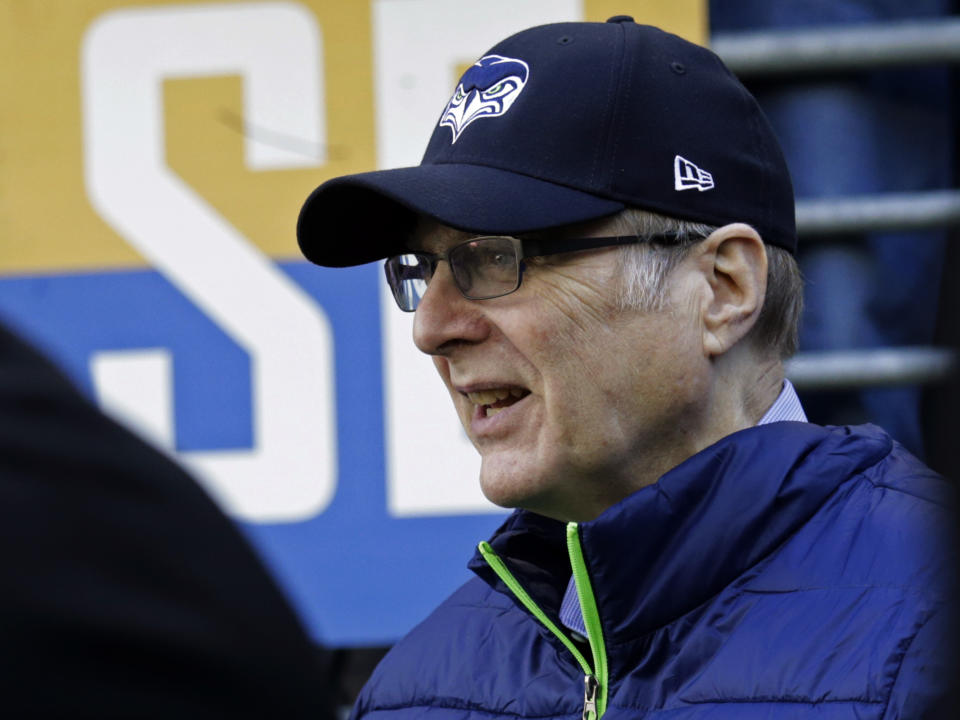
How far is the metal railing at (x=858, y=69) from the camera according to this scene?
257 cm

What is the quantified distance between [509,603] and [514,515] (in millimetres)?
113

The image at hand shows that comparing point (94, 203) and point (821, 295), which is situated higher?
point (94, 203)

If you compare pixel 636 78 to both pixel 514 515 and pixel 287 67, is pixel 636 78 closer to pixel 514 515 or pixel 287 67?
pixel 514 515

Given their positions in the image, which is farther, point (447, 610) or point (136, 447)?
point (447, 610)

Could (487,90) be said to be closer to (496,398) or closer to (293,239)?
(496,398)

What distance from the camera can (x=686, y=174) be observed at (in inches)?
61.5

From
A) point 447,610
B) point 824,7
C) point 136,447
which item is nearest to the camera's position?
point 136,447

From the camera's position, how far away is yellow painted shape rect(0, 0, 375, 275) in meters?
2.63

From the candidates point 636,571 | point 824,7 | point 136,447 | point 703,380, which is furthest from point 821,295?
point 136,447

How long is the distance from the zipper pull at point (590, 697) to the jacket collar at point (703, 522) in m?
0.05

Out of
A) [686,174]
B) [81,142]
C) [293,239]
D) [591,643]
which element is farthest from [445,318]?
[81,142]

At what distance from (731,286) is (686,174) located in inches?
6.1

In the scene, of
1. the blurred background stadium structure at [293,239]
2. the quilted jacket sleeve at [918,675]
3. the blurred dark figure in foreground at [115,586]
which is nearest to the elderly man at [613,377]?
the quilted jacket sleeve at [918,675]

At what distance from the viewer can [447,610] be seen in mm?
1750
